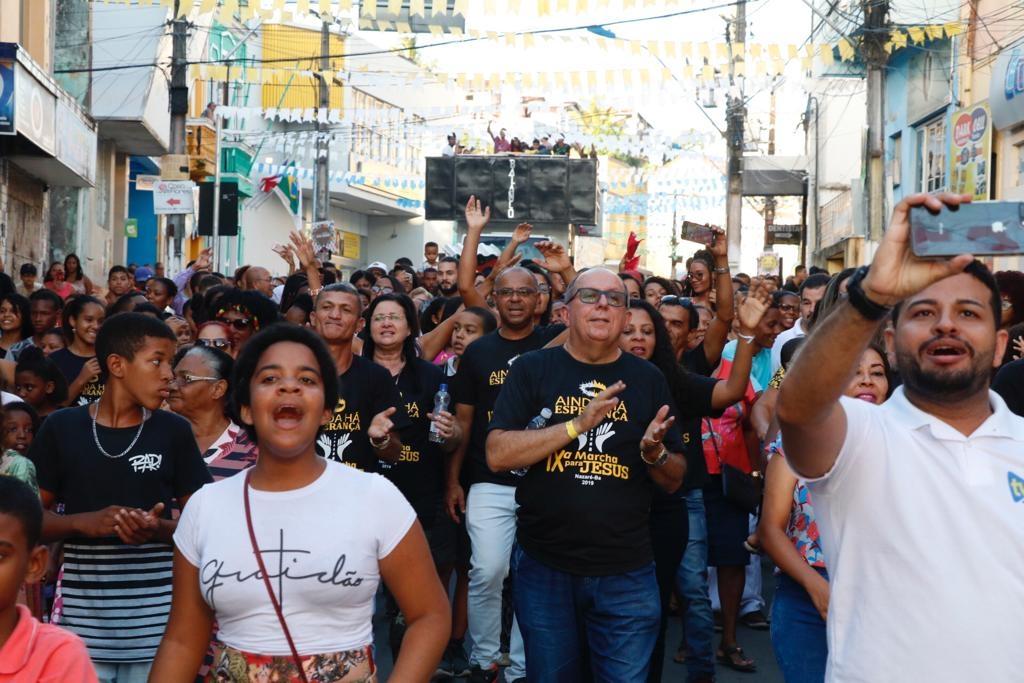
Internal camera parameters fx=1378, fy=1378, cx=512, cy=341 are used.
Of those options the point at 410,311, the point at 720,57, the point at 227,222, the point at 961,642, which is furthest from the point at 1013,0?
the point at 961,642

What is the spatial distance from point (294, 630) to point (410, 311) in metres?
4.53

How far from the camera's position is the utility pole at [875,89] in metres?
21.6

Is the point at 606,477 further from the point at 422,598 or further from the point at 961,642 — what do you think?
the point at 961,642

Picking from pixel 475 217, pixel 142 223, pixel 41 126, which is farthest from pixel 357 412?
pixel 142 223

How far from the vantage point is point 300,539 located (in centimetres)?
355

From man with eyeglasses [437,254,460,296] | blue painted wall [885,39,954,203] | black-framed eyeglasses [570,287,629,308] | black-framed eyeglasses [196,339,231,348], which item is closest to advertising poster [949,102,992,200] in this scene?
blue painted wall [885,39,954,203]

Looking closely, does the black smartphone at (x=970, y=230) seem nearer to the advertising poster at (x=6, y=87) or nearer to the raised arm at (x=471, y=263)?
the raised arm at (x=471, y=263)

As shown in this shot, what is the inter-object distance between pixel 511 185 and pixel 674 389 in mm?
23828

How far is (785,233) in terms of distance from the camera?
139 ft

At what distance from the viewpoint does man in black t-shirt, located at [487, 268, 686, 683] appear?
546cm

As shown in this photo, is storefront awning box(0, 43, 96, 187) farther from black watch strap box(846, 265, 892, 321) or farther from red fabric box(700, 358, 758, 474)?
black watch strap box(846, 265, 892, 321)

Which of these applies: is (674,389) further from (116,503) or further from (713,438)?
(116,503)

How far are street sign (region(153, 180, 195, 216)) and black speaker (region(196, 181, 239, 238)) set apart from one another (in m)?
1.96

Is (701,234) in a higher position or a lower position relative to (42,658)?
higher
